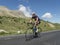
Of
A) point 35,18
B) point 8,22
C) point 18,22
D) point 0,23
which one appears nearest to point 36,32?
point 35,18

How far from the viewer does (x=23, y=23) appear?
59188 millimetres

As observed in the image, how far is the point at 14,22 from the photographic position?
2240 inches

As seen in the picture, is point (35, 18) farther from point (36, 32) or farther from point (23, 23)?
point (23, 23)

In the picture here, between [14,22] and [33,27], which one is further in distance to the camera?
[14,22]

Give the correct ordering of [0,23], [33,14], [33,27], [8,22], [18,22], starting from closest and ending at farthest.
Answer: [33,14] < [33,27] < [0,23] < [8,22] < [18,22]

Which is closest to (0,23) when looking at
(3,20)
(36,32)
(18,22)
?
(3,20)

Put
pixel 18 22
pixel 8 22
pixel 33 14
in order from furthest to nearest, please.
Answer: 1. pixel 18 22
2. pixel 8 22
3. pixel 33 14

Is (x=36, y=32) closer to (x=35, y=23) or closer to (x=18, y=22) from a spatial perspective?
(x=35, y=23)

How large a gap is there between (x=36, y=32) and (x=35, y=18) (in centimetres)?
196

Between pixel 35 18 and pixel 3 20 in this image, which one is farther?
pixel 3 20

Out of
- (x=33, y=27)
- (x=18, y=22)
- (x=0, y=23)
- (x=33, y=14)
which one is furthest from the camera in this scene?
(x=18, y=22)

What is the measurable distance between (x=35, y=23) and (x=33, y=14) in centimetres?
120

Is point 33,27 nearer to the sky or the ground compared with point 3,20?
nearer to the ground

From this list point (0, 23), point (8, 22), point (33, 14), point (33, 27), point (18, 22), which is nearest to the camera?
point (33, 14)
